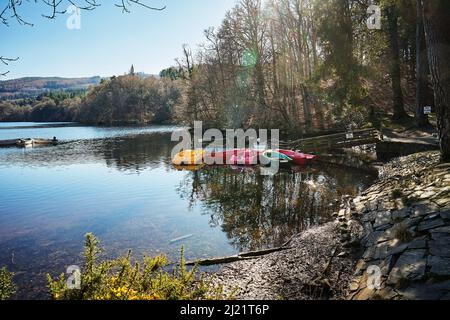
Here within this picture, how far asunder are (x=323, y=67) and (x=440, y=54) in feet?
47.2

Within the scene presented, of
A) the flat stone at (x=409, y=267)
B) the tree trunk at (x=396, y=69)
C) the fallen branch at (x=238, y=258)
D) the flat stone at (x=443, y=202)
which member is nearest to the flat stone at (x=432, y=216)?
the flat stone at (x=443, y=202)

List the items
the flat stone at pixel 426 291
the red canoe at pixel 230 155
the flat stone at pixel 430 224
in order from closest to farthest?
the flat stone at pixel 426 291 → the flat stone at pixel 430 224 → the red canoe at pixel 230 155

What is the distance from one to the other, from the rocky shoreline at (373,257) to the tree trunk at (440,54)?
1.48m

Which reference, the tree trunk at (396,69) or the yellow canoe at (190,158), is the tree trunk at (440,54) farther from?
the yellow canoe at (190,158)

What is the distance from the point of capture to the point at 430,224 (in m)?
6.88

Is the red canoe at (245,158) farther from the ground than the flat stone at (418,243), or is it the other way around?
the red canoe at (245,158)

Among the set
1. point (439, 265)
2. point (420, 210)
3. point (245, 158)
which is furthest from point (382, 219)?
point (245, 158)

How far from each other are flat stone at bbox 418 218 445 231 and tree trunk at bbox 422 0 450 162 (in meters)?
3.89

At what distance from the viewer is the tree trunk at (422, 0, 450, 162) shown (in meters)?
9.38

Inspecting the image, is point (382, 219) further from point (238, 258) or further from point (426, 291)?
point (238, 258)

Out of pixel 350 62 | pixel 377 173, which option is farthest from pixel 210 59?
pixel 377 173

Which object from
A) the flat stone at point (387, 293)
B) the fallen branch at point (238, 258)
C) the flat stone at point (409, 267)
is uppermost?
the flat stone at point (409, 267)

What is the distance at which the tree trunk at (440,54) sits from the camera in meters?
9.38
